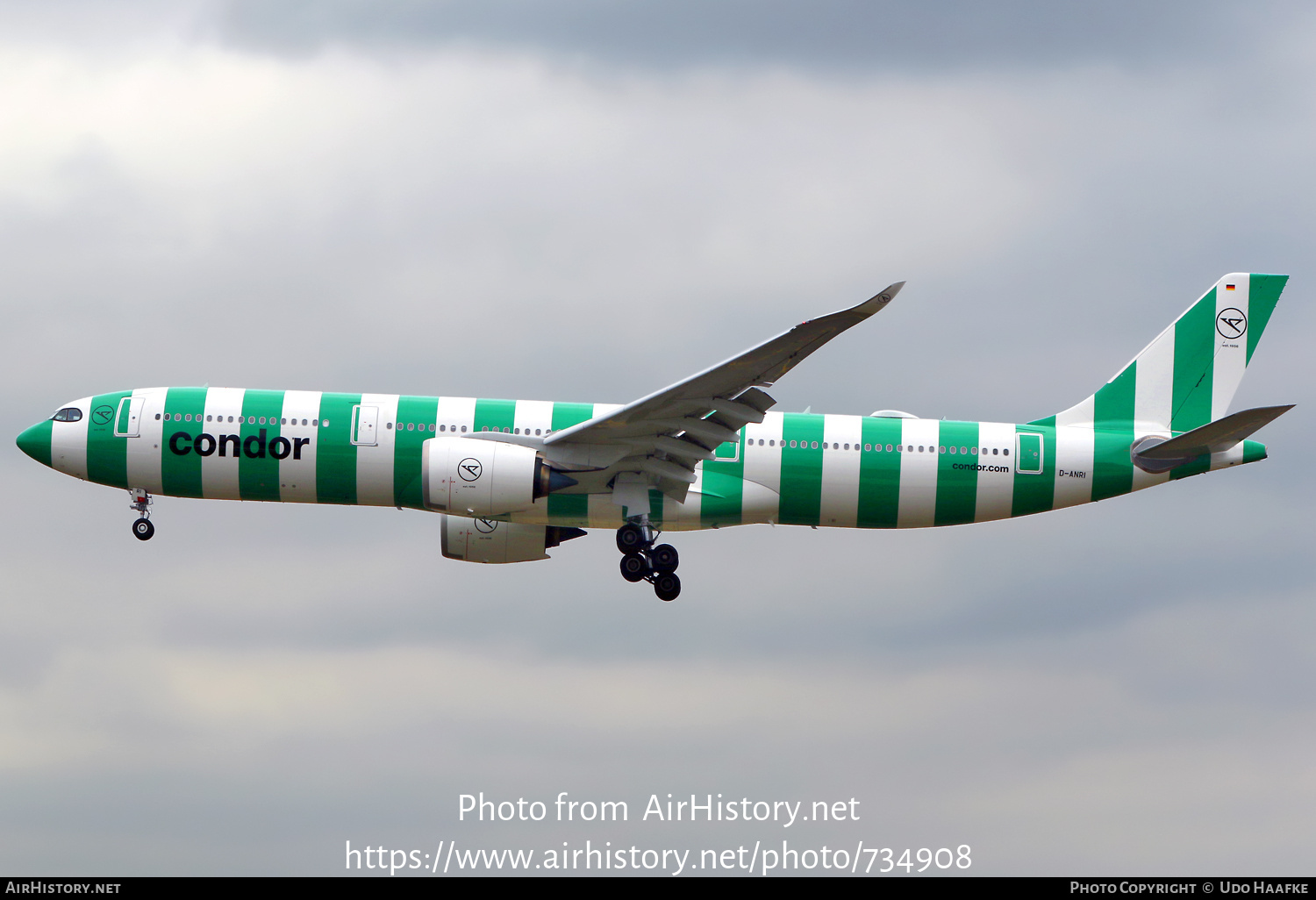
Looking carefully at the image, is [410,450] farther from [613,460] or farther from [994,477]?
[994,477]

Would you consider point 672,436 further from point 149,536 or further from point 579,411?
point 149,536

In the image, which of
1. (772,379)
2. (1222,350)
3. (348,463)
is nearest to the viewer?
(772,379)

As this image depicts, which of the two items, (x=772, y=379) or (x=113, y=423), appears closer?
(x=772, y=379)

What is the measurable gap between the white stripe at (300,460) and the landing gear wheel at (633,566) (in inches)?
310

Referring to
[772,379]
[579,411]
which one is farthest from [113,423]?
[772,379]

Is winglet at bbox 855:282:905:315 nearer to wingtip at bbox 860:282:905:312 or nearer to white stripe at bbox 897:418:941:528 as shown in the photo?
wingtip at bbox 860:282:905:312

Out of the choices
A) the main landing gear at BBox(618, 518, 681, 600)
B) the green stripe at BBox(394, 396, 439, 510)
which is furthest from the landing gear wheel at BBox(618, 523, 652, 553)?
the green stripe at BBox(394, 396, 439, 510)

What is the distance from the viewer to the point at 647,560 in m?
36.9

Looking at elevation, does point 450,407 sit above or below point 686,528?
above

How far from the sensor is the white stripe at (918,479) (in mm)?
37781

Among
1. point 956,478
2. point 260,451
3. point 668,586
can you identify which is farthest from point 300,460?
point 956,478

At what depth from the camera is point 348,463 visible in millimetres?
36781

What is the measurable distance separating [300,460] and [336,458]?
36.1 inches

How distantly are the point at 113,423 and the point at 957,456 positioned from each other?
21.2m
